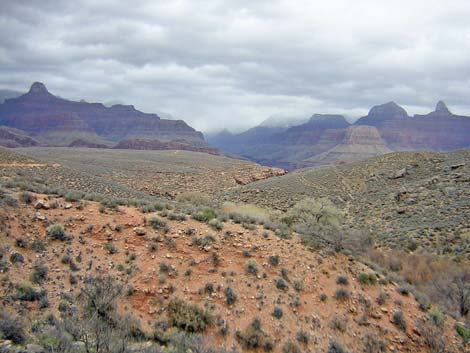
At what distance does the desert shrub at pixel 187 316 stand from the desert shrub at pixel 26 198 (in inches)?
330

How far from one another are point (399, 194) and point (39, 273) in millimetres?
41891

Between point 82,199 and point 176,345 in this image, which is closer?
point 176,345

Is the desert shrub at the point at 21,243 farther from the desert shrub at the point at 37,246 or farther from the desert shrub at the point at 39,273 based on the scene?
the desert shrub at the point at 39,273

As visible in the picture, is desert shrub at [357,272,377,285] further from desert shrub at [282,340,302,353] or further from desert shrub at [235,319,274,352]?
desert shrub at [235,319,274,352]

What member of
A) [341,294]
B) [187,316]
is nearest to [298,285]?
[341,294]

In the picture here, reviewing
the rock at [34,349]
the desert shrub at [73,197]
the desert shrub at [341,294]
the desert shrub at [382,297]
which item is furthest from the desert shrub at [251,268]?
the desert shrub at [73,197]

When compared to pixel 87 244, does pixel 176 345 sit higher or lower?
lower

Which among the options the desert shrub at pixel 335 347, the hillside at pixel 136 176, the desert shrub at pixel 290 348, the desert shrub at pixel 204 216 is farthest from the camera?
the hillside at pixel 136 176

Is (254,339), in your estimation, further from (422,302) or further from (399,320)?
(422,302)

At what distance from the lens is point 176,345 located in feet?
34.4

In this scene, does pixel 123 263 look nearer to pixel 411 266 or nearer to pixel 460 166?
pixel 411 266

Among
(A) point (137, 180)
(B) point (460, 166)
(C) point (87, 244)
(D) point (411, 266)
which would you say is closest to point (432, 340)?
A: (D) point (411, 266)

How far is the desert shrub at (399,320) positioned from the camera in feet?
46.8

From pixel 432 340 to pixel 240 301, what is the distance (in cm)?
720
